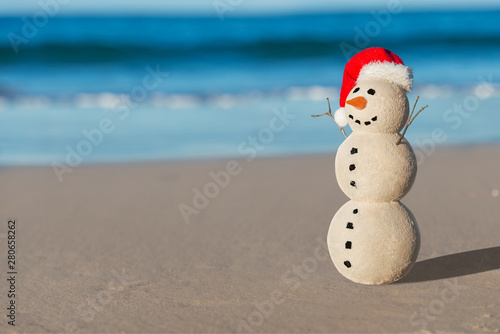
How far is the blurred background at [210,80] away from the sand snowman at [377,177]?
3.74 meters

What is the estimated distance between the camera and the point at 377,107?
288 centimetres

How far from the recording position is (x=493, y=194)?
467cm

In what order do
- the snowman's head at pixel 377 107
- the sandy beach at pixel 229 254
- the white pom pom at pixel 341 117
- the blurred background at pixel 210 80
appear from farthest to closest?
the blurred background at pixel 210 80 → the white pom pom at pixel 341 117 → the snowman's head at pixel 377 107 → the sandy beach at pixel 229 254

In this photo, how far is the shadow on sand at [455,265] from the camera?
10.2ft

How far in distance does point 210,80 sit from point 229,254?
1213cm

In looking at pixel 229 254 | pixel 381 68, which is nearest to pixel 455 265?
pixel 381 68

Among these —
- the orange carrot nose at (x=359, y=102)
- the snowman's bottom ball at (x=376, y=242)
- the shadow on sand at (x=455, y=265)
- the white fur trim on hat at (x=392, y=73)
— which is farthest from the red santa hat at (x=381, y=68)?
the shadow on sand at (x=455, y=265)

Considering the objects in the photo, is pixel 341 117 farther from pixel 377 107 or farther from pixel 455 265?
pixel 455 265

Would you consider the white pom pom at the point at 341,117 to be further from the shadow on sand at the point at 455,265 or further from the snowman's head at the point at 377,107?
the shadow on sand at the point at 455,265

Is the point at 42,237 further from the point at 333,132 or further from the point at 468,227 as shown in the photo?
the point at 333,132

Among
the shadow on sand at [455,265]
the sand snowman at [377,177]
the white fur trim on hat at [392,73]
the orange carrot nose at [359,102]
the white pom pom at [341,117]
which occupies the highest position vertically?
the white fur trim on hat at [392,73]

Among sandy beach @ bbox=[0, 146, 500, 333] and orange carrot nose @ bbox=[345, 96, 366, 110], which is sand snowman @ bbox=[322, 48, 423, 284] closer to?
orange carrot nose @ bbox=[345, 96, 366, 110]

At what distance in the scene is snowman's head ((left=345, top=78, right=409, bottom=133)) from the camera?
2883 mm

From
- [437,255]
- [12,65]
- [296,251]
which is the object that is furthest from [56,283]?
[12,65]
